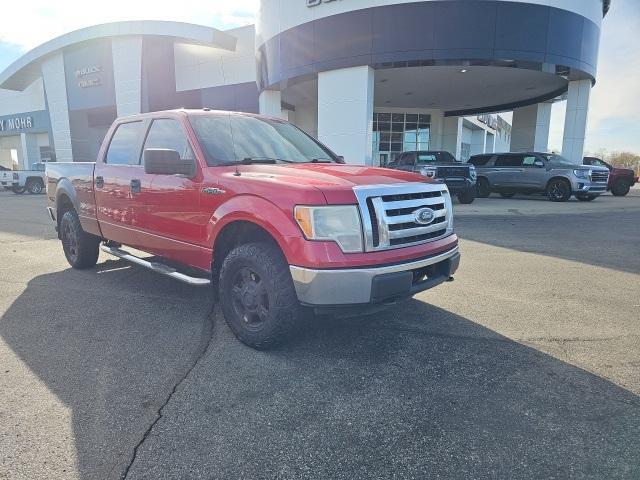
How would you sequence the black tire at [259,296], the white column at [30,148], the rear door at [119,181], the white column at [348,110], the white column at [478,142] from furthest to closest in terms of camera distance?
the white column at [478,142] → the white column at [30,148] → the white column at [348,110] → the rear door at [119,181] → the black tire at [259,296]

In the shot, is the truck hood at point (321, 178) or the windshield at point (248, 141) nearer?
the truck hood at point (321, 178)

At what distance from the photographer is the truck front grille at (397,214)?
318 centimetres

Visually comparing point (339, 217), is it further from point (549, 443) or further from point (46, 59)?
point (46, 59)

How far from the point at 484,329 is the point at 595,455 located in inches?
68.7

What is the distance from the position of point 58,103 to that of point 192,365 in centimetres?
3712

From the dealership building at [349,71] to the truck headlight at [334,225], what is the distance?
14.3m

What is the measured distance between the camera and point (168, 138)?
450 centimetres

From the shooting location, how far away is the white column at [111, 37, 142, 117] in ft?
93.2

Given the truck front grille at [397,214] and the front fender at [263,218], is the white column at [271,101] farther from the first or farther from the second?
the truck front grille at [397,214]

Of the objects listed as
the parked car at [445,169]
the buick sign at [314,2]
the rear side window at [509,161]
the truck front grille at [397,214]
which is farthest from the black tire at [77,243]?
the rear side window at [509,161]

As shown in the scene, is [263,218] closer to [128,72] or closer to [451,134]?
[451,134]

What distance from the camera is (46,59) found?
33875mm

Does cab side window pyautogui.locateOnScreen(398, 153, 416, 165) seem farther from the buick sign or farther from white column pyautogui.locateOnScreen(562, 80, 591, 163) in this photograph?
white column pyautogui.locateOnScreen(562, 80, 591, 163)

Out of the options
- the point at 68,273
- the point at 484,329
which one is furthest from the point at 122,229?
the point at 484,329
